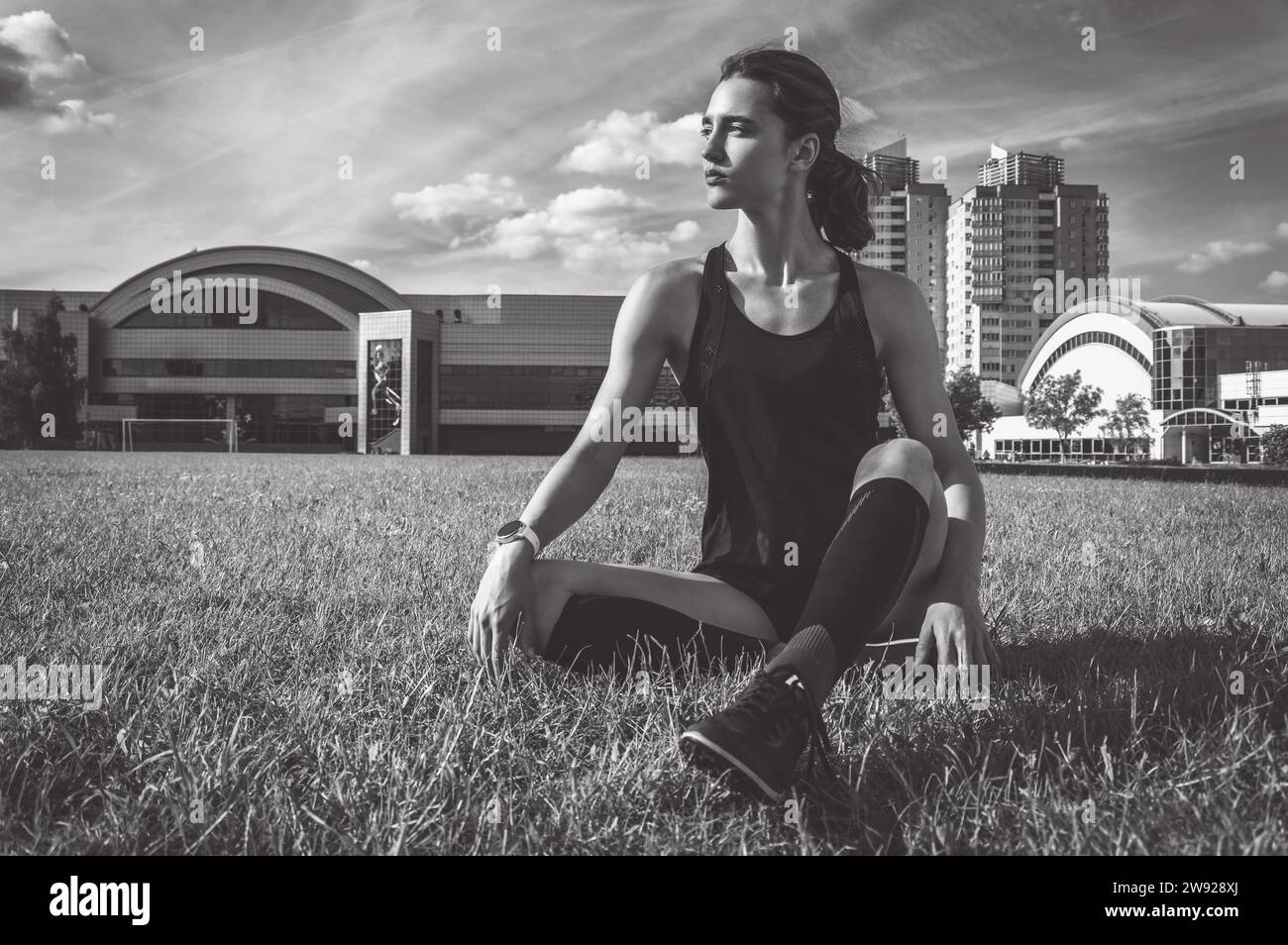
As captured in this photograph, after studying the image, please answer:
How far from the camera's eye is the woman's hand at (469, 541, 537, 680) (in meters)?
2.32

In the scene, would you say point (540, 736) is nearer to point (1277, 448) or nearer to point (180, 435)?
point (1277, 448)

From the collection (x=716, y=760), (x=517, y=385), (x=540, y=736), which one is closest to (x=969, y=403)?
(x=517, y=385)

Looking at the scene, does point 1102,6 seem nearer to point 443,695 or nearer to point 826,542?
point 826,542

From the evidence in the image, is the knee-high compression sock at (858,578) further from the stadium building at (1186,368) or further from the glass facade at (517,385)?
the stadium building at (1186,368)

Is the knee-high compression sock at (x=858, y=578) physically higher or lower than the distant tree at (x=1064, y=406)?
lower

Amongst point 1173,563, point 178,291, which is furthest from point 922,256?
point 1173,563

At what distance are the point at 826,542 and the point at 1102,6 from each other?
2.50m

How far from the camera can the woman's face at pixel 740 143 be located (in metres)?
2.46

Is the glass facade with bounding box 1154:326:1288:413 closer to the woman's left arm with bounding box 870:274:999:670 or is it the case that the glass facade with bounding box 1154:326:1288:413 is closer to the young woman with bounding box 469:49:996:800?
the woman's left arm with bounding box 870:274:999:670

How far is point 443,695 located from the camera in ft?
8.07

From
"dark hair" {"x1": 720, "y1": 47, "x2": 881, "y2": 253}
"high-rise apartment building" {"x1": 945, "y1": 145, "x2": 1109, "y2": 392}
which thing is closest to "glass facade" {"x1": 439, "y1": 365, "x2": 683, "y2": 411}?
"dark hair" {"x1": 720, "y1": 47, "x2": 881, "y2": 253}

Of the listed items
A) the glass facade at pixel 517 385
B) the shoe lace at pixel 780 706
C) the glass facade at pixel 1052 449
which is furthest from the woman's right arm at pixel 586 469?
the glass facade at pixel 1052 449

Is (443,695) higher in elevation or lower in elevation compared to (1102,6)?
lower
